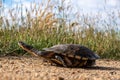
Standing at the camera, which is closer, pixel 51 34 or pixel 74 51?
pixel 74 51

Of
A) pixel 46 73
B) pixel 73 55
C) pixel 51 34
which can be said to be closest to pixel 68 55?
pixel 73 55

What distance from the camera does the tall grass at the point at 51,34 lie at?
28.3ft

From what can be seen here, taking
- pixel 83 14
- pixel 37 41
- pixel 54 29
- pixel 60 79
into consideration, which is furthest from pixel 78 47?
pixel 83 14

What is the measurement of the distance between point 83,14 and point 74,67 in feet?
14.1

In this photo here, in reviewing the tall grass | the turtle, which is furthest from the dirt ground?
the tall grass

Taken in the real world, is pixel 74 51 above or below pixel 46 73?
above

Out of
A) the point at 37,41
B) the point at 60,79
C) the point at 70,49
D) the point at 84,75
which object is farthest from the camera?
the point at 37,41

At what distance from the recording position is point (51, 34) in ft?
29.9

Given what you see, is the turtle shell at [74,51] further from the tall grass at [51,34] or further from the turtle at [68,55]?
the tall grass at [51,34]

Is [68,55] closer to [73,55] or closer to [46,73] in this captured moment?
[73,55]

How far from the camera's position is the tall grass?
8625 mm

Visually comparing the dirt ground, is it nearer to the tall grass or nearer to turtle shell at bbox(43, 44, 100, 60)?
turtle shell at bbox(43, 44, 100, 60)

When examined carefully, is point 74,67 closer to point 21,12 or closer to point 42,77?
point 42,77

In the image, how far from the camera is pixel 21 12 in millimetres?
9352
